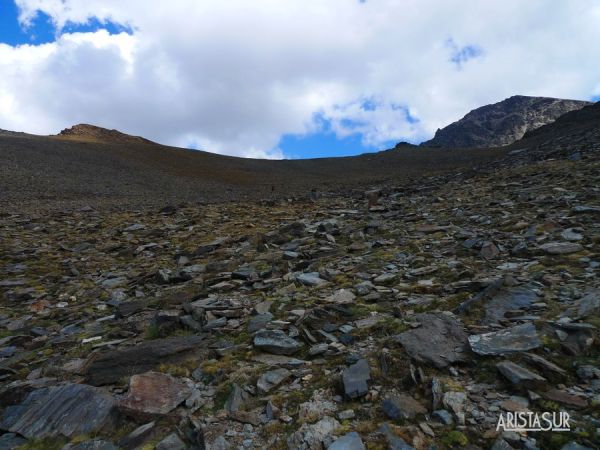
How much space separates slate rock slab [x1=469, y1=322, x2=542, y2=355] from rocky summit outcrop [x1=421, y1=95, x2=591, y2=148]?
394 feet

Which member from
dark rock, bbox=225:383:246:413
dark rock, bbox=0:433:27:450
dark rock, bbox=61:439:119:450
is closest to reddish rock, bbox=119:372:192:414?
dark rock, bbox=61:439:119:450

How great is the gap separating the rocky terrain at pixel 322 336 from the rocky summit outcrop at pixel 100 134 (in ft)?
179

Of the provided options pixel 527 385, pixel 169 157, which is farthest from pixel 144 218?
pixel 169 157

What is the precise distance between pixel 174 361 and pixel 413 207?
12427 mm

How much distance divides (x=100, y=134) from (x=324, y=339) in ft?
225

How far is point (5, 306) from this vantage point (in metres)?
9.70

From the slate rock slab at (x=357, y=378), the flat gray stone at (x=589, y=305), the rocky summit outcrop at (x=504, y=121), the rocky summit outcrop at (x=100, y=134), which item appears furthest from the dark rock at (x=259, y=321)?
the rocky summit outcrop at (x=504, y=121)

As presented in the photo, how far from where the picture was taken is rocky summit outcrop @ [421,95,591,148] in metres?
120

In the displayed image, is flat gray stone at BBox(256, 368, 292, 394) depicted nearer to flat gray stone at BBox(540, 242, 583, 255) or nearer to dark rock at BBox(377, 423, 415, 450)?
dark rock at BBox(377, 423, 415, 450)

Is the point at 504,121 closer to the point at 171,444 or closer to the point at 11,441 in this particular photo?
the point at 171,444

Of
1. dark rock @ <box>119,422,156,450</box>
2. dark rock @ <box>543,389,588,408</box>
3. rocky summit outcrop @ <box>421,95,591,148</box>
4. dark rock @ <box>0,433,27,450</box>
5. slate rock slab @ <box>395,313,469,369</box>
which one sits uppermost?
rocky summit outcrop @ <box>421,95,591,148</box>

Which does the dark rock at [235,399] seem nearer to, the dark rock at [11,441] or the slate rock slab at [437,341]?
the slate rock slab at [437,341]

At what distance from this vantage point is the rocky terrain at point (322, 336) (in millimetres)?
4066

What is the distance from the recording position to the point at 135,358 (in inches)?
229
